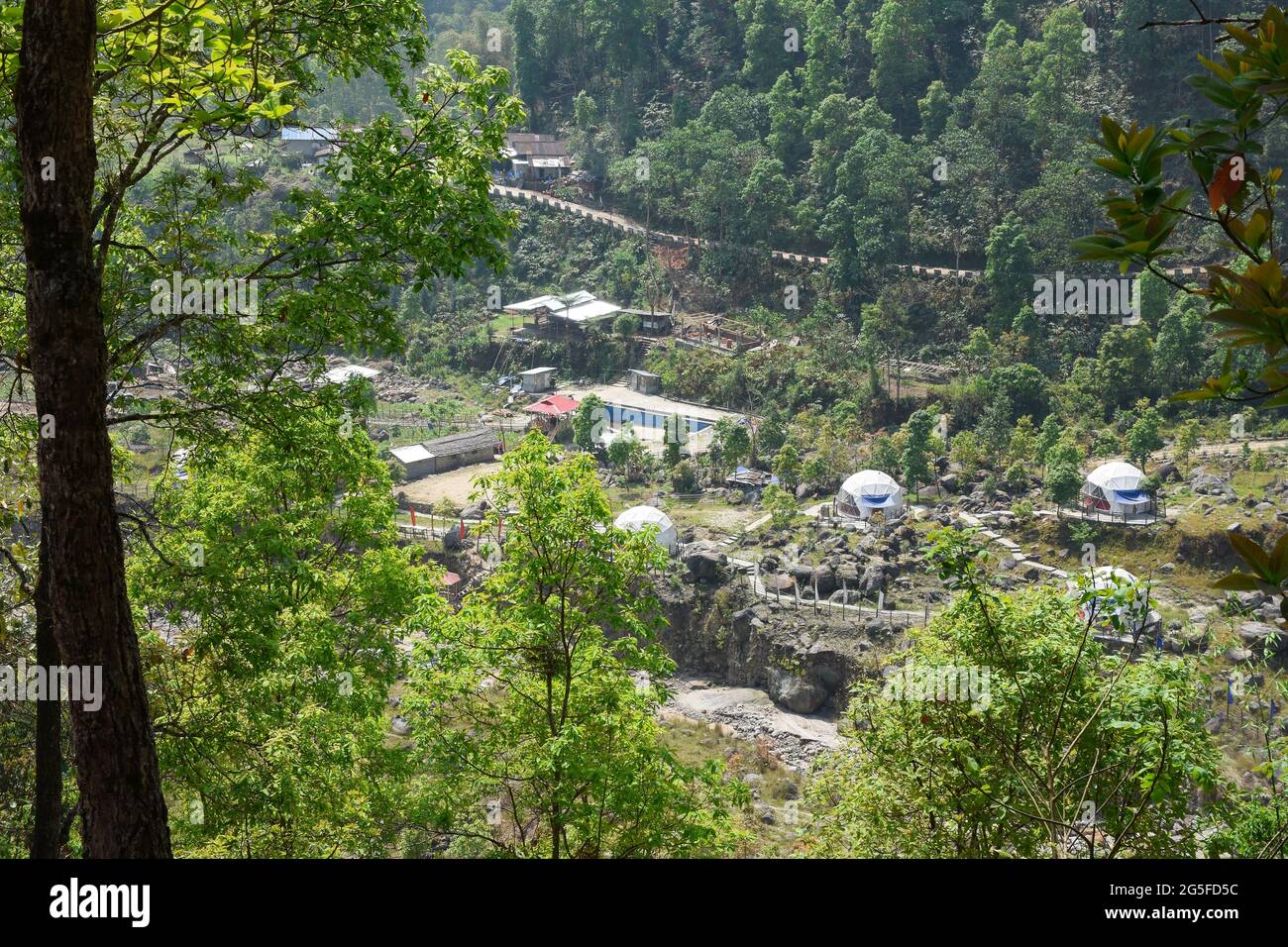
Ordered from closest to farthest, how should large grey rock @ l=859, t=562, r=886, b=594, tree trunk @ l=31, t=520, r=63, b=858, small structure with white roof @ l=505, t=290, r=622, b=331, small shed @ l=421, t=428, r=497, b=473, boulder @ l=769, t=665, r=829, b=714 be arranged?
tree trunk @ l=31, t=520, r=63, b=858, boulder @ l=769, t=665, r=829, b=714, large grey rock @ l=859, t=562, r=886, b=594, small shed @ l=421, t=428, r=497, b=473, small structure with white roof @ l=505, t=290, r=622, b=331

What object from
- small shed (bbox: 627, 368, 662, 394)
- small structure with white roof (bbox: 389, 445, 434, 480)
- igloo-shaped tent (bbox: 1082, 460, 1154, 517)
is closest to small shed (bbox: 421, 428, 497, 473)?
small structure with white roof (bbox: 389, 445, 434, 480)

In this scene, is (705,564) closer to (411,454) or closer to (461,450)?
(461,450)

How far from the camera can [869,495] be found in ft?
64.3

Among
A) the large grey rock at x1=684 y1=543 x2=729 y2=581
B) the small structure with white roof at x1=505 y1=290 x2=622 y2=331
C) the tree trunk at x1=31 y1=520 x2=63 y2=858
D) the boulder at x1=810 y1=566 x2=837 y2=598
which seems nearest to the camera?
the tree trunk at x1=31 y1=520 x2=63 y2=858

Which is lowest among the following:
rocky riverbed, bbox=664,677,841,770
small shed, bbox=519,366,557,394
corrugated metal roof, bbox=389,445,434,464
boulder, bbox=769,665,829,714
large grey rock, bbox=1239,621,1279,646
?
rocky riverbed, bbox=664,677,841,770

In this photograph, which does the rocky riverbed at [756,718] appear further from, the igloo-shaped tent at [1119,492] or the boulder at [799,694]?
the igloo-shaped tent at [1119,492]

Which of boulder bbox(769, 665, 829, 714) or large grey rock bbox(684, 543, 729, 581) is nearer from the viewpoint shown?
boulder bbox(769, 665, 829, 714)

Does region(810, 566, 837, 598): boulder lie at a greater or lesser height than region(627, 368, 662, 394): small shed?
lesser

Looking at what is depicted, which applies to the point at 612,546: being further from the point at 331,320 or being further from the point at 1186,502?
the point at 1186,502

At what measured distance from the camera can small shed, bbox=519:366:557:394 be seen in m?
29.1

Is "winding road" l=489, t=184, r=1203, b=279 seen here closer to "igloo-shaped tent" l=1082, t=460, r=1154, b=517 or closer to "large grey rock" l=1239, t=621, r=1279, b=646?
"igloo-shaped tent" l=1082, t=460, r=1154, b=517

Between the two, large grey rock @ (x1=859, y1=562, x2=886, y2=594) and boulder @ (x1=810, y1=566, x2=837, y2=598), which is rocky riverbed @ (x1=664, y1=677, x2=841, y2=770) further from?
large grey rock @ (x1=859, y1=562, x2=886, y2=594)

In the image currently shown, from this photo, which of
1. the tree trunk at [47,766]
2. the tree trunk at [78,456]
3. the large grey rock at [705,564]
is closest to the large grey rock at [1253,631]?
the large grey rock at [705,564]

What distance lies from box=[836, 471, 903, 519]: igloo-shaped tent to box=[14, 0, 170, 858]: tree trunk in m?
17.7
